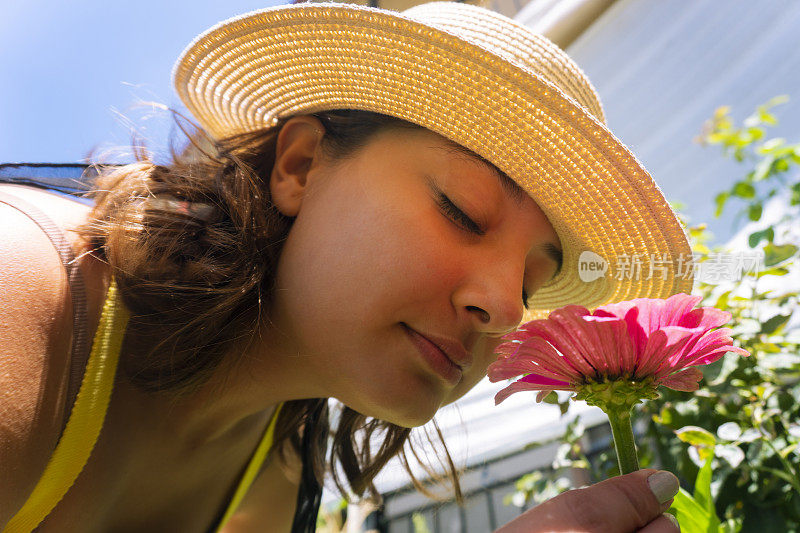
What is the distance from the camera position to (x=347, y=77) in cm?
120

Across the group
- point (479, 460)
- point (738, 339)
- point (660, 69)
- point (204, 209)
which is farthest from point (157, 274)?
point (479, 460)

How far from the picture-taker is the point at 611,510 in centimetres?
60

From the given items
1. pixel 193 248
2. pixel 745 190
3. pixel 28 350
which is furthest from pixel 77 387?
pixel 745 190

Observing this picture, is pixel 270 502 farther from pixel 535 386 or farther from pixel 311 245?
pixel 535 386

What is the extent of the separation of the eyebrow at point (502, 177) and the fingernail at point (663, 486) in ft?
1.86

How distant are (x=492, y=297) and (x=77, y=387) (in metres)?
0.76

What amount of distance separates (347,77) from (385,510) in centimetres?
388

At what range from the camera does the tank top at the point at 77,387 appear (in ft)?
3.50

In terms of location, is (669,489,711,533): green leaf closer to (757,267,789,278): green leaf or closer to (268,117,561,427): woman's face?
(268,117,561,427): woman's face

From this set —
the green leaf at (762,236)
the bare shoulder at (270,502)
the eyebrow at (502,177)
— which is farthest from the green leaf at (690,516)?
the bare shoulder at (270,502)

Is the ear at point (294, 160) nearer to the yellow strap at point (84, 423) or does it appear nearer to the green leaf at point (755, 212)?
the yellow strap at point (84, 423)

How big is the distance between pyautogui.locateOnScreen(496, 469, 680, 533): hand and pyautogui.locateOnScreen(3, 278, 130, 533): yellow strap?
0.82m

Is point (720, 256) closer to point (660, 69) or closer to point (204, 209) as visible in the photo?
point (660, 69)

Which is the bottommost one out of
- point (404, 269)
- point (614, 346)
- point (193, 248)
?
point (614, 346)
